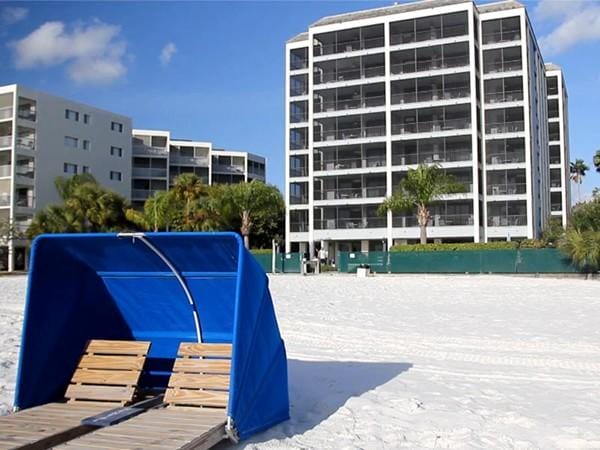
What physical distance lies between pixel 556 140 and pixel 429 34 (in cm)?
3062

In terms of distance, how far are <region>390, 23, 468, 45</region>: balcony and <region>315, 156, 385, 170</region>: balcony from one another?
1208cm

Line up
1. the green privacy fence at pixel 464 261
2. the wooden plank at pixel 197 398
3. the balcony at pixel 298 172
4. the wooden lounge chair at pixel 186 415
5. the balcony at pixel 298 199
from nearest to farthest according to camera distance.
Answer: the wooden lounge chair at pixel 186 415
the wooden plank at pixel 197 398
the green privacy fence at pixel 464 261
the balcony at pixel 298 199
the balcony at pixel 298 172

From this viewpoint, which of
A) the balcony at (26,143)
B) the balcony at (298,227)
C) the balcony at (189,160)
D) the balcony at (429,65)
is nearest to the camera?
the balcony at (429,65)

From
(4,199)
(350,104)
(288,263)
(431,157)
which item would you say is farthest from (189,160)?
(288,263)

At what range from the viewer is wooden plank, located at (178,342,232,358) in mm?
6977

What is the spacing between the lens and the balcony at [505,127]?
191ft

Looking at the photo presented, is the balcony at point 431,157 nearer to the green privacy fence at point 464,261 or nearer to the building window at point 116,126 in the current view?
the green privacy fence at point 464,261

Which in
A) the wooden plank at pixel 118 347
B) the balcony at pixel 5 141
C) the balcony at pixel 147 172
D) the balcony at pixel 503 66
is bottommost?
the wooden plank at pixel 118 347

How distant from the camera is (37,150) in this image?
2468 inches

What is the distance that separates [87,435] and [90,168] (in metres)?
67.7

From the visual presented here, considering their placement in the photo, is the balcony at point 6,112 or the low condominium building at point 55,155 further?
the balcony at point 6,112

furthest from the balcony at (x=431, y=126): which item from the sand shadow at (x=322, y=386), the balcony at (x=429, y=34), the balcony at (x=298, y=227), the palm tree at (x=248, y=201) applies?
the sand shadow at (x=322, y=386)

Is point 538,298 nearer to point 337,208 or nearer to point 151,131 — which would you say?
point 337,208

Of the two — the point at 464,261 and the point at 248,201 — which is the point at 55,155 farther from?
the point at 464,261
